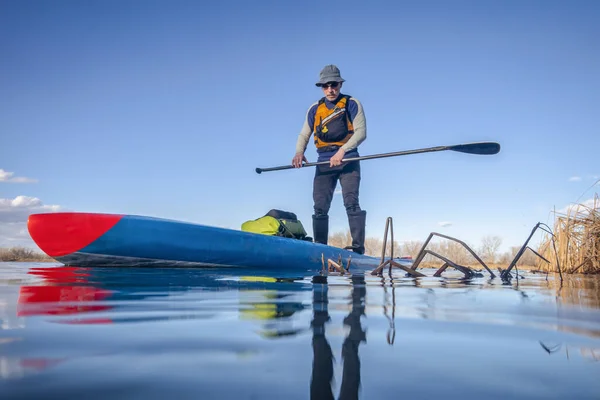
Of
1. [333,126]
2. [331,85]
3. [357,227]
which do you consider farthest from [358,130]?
[357,227]

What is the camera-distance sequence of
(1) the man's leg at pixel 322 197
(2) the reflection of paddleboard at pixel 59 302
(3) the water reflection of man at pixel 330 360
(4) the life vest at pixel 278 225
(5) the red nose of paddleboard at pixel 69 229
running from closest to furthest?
(3) the water reflection of man at pixel 330 360
(2) the reflection of paddleboard at pixel 59 302
(5) the red nose of paddleboard at pixel 69 229
(4) the life vest at pixel 278 225
(1) the man's leg at pixel 322 197

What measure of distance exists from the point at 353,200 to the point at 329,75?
1606 mm

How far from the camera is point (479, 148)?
593 cm

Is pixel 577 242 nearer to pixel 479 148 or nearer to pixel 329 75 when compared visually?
pixel 479 148

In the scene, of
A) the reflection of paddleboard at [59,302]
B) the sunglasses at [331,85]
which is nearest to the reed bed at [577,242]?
the sunglasses at [331,85]

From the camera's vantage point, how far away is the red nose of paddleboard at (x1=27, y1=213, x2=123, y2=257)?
13.1ft

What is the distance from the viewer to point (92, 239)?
13.1 ft

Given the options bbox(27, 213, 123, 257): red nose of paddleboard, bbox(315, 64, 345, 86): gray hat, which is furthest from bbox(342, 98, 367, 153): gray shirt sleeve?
bbox(27, 213, 123, 257): red nose of paddleboard

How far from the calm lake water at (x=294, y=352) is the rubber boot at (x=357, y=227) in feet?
14.9

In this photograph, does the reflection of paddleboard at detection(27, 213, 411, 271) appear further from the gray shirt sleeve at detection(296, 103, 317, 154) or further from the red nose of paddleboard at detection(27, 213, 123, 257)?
the gray shirt sleeve at detection(296, 103, 317, 154)

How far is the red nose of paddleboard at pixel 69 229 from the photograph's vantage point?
157 inches

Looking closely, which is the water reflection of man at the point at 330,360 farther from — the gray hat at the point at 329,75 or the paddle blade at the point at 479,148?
the paddle blade at the point at 479,148

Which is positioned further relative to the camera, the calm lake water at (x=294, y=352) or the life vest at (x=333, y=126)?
the life vest at (x=333, y=126)

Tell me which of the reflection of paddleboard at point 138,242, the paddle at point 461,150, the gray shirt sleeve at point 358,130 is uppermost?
the gray shirt sleeve at point 358,130
